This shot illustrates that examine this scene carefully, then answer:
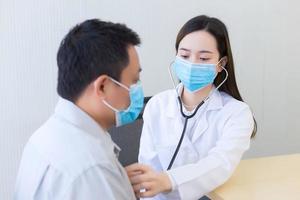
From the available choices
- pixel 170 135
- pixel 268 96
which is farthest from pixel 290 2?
pixel 170 135

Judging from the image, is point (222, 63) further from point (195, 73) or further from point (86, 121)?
point (86, 121)

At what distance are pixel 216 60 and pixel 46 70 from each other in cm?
100

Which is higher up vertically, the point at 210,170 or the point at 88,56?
the point at 88,56

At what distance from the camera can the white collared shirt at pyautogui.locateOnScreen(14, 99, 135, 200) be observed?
798mm

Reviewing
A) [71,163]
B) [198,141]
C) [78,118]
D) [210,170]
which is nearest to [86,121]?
[78,118]

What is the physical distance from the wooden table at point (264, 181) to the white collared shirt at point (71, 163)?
17.4 inches

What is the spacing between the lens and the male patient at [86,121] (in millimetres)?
808

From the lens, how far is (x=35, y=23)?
200 cm

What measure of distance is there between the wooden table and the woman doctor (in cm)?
7

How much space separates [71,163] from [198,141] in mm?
747

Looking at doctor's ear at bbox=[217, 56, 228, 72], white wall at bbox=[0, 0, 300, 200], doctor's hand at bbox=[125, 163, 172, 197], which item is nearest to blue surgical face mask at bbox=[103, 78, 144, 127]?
doctor's hand at bbox=[125, 163, 172, 197]

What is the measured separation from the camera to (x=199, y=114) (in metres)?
1.49

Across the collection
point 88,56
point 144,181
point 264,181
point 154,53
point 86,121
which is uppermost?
point 88,56

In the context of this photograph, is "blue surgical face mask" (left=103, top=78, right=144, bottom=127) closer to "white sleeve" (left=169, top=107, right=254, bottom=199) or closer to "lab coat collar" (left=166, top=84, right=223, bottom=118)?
"white sleeve" (left=169, top=107, right=254, bottom=199)
